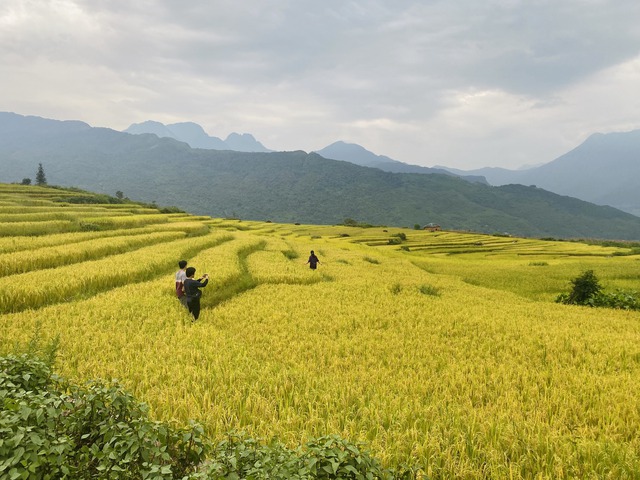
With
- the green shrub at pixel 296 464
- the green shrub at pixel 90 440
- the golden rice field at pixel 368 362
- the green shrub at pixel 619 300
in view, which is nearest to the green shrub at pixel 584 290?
the green shrub at pixel 619 300

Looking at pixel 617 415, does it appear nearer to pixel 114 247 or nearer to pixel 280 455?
pixel 280 455

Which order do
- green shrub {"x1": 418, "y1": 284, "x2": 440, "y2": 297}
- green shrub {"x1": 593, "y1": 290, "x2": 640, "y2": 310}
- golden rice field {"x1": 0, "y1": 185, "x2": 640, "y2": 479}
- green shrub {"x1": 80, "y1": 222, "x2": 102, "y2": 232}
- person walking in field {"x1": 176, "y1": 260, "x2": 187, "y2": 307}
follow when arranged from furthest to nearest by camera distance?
1. green shrub {"x1": 80, "y1": 222, "x2": 102, "y2": 232}
2. green shrub {"x1": 593, "y1": 290, "x2": 640, "y2": 310}
3. green shrub {"x1": 418, "y1": 284, "x2": 440, "y2": 297}
4. person walking in field {"x1": 176, "y1": 260, "x2": 187, "y2": 307}
5. golden rice field {"x1": 0, "y1": 185, "x2": 640, "y2": 479}

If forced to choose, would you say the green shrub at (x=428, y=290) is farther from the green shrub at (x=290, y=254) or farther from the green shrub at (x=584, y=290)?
the green shrub at (x=290, y=254)

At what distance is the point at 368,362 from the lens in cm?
877

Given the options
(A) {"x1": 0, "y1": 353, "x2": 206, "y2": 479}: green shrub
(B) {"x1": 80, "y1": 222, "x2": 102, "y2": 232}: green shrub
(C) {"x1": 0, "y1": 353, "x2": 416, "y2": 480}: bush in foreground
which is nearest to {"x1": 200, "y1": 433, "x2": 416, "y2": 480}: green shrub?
(C) {"x1": 0, "y1": 353, "x2": 416, "y2": 480}: bush in foreground

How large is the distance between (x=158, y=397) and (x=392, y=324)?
822cm

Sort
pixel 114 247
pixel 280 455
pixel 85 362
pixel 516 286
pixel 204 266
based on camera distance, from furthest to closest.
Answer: pixel 516 286 → pixel 114 247 → pixel 204 266 → pixel 85 362 → pixel 280 455

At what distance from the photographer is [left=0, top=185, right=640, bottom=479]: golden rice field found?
5066 millimetres

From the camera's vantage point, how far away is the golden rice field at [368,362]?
199 inches

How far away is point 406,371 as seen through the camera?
812cm

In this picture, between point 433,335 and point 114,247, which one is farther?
point 114,247

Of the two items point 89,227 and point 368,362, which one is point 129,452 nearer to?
point 368,362

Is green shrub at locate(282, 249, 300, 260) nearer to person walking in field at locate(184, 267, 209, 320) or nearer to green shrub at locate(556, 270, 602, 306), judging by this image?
person walking in field at locate(184, 267, 209, 320)

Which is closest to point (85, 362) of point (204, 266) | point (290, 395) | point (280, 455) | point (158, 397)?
point (158, 397)
